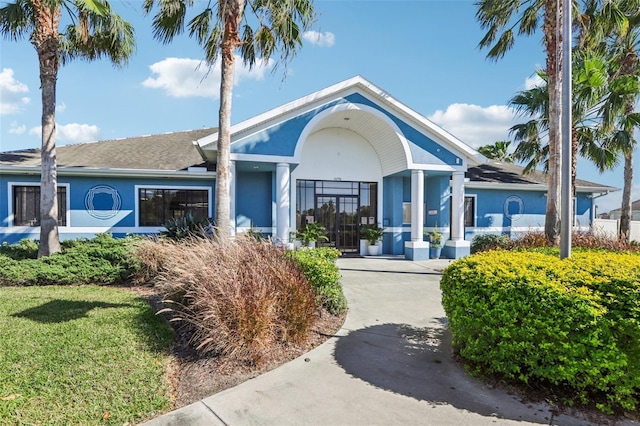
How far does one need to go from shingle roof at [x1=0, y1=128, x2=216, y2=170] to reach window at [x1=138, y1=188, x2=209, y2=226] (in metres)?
1.05

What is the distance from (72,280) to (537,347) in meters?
10.3

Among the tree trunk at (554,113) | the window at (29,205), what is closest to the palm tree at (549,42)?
the tree trunk at (554,113)

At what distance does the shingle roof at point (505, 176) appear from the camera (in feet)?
56.1

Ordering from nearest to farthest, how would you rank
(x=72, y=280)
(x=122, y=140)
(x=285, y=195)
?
(x=72, y=280)
(x=285, y=195)
(x=122, y=140)

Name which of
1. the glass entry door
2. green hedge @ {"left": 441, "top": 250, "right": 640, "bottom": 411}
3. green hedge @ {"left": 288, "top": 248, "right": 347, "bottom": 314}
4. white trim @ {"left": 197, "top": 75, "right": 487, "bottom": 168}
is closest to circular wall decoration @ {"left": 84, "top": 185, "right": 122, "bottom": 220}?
white trim @ {"left": 197, "top": 75, "right": 487, "bottom": 168}

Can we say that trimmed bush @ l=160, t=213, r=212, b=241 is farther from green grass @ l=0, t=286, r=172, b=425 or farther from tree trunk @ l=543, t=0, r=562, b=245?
tree trunk @ l=543, t=0, r=562, b=245

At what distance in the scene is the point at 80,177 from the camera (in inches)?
513

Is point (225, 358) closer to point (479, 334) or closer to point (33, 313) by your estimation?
point (479, 334)

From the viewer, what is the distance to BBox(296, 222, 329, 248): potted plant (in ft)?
46.1

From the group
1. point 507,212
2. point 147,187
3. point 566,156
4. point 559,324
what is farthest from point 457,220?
point 147,187

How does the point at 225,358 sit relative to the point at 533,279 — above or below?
below

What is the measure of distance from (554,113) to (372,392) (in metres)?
10.0

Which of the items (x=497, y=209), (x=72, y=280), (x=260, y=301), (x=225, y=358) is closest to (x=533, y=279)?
(x=260, y=301)

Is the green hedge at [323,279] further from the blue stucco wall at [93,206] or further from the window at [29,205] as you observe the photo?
the window at [29,205]
